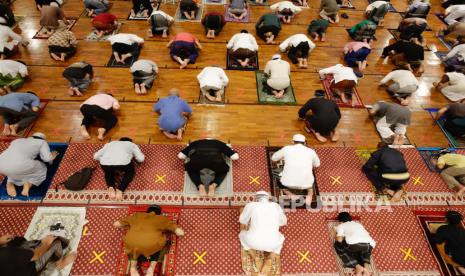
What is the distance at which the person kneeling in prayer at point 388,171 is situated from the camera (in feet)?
13.7

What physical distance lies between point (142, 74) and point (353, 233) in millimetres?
4141

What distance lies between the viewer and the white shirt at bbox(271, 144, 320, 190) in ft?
13.3

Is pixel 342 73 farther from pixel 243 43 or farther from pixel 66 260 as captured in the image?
pixel 66 260

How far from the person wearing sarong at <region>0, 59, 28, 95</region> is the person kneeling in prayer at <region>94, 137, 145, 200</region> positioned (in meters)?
2.56

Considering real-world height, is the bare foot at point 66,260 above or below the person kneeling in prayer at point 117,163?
below

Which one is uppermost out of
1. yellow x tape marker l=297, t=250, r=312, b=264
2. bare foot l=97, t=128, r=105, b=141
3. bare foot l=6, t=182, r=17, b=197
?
bare foot l=97, t=128, r=105, b=141

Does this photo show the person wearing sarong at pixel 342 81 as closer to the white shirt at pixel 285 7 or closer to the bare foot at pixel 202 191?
the white shirt at pixel 285 7

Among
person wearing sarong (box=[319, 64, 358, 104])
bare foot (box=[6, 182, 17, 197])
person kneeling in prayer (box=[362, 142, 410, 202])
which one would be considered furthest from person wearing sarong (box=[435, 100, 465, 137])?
bare foot (box=[6, 182, 17, 197])

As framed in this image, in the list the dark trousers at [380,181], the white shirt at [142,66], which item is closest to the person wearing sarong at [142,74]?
the white shirt at [142,66]

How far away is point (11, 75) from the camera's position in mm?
5402

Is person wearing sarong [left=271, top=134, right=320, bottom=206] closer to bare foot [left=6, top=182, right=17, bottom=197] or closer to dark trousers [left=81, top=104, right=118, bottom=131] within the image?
dark trousers [left=81, top=104, right=118, bottom=131]

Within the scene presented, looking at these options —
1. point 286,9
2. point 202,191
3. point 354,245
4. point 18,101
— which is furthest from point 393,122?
point 18,101

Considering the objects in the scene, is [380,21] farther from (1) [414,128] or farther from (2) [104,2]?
(2) [104,2]

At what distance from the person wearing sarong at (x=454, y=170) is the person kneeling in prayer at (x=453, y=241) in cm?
88
